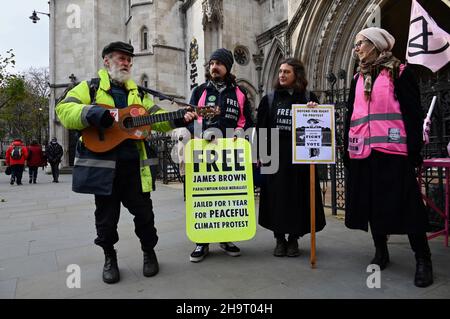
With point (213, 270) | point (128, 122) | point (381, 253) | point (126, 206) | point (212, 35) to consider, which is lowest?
point (213, 270)

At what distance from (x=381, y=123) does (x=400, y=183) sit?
518 millimetres

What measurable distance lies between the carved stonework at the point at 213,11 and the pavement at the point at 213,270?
1700 cm

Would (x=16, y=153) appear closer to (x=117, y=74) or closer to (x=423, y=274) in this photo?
(x=117, y=74)

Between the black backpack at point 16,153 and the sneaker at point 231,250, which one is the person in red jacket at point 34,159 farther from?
the sneaker at point 231,250

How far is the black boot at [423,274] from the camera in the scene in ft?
8.80

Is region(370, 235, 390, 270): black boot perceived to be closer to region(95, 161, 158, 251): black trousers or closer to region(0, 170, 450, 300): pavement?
region(0, 170, 450, 300): pavement

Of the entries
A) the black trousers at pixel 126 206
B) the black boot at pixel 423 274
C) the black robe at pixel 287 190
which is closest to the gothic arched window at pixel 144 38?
the black robe at pixel 287 190

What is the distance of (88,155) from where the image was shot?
116 inches

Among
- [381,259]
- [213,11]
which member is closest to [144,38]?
[213,11]

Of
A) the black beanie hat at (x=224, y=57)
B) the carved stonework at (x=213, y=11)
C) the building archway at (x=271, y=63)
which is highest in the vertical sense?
the carved stonework at (x=213, y=11)

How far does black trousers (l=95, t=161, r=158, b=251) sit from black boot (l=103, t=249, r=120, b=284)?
0.06 metres

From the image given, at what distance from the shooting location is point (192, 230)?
347 cm
